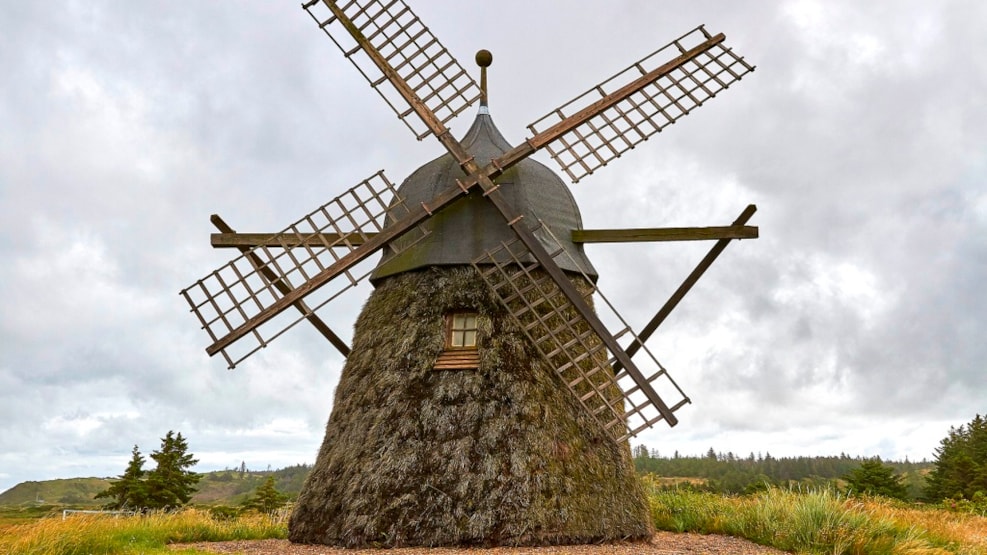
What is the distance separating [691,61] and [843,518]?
22.4 ft

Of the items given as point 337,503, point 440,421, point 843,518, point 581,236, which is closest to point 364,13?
point 581,236

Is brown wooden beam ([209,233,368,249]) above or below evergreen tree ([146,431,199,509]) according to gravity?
above

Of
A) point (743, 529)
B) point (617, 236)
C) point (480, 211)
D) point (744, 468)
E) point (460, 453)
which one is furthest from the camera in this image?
point (744, 468)

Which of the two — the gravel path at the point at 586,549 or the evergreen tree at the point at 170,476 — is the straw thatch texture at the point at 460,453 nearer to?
the gravel path at the point at 586,549

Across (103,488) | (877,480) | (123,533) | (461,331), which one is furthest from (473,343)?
(103,488)

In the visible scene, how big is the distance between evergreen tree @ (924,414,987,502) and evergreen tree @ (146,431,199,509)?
2685 cm

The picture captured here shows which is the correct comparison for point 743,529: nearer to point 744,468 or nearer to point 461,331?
point 461,331

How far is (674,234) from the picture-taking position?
11227mm

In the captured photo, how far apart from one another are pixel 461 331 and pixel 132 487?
52.7 feet

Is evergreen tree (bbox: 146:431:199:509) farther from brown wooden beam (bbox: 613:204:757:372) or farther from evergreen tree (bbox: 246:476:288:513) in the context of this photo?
brown wooden beam (bbox: 613:204:757:372)

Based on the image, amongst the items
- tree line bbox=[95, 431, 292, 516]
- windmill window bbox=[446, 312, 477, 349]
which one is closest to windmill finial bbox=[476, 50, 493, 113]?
windmill window bbox=[446, 312, 477, 349]

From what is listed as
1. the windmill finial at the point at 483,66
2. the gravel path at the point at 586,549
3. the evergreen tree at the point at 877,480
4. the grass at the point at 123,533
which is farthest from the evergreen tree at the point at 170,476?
the evergreen tree at the point at 877,480

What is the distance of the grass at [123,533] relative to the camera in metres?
8.73

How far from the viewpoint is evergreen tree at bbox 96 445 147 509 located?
21.8m
